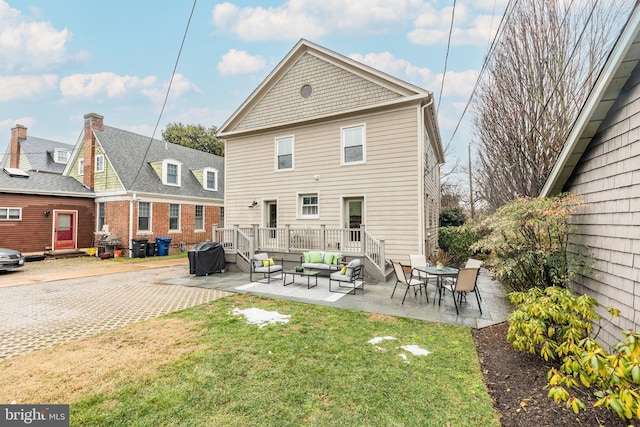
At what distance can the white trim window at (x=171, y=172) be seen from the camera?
1745cm

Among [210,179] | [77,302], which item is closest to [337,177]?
[77,302]

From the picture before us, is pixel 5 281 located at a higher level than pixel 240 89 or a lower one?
lower

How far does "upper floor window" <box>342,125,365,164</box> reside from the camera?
35.5 feet

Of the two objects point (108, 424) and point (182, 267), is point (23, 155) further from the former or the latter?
point (108, 424)

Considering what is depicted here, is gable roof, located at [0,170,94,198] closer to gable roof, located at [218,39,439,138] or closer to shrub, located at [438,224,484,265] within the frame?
gable roof, located at [218,39,439,138]

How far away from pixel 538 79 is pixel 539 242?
613 cm

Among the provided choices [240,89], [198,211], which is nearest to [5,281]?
[198,211]

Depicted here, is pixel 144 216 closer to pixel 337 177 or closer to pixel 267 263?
pixel 267 263

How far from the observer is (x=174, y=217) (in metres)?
17.4

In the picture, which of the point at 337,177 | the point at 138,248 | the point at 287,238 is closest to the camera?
the point at 287,238

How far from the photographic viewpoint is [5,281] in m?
9.05

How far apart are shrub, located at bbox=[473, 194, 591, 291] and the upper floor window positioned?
5.74m

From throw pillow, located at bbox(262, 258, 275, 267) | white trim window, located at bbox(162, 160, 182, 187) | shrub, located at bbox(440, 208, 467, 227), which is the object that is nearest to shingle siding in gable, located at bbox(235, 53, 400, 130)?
throw pillow, located at bbox(262, 258, 275, 267)

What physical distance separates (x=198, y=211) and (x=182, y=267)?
778cm
